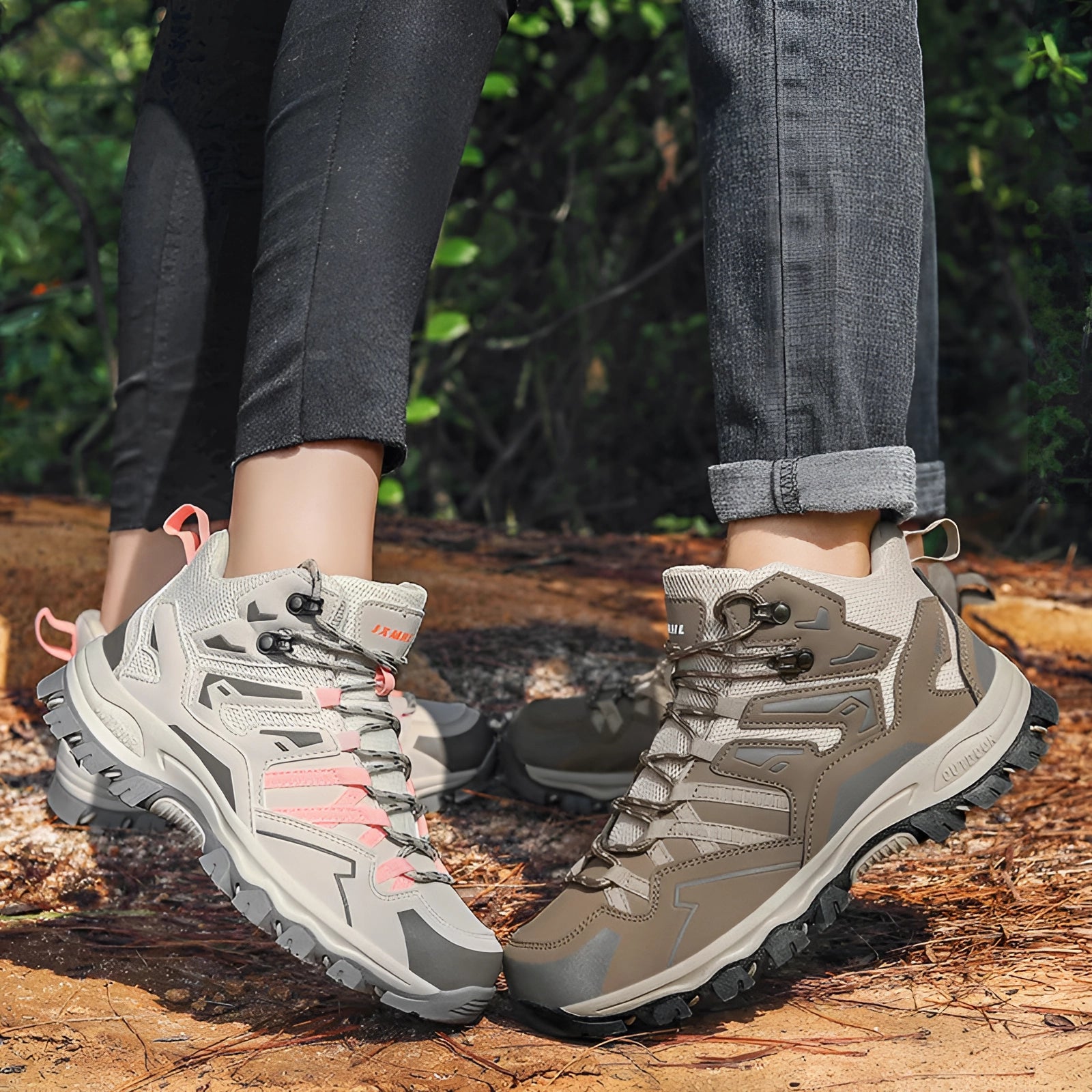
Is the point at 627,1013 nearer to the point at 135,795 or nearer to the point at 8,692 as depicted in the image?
the point at 135,795

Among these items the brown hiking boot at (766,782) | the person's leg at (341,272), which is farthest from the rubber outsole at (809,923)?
the person's leg at (341,272)

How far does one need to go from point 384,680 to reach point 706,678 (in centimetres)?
29

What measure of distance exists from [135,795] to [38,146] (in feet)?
8.40

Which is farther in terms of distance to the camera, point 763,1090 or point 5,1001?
point 5,1001

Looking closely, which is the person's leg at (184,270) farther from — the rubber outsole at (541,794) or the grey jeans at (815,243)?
the grey jeans at (815,243)

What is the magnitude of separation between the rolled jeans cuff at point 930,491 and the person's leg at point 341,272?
751mm

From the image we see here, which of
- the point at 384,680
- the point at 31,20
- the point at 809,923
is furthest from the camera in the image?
the point at 31,20

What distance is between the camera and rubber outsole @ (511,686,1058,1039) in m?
0.92

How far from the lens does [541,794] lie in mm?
1493

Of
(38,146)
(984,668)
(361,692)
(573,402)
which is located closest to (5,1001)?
(361,692)

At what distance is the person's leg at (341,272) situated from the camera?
3.32 feet

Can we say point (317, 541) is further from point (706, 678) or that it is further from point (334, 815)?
point (706, 678)

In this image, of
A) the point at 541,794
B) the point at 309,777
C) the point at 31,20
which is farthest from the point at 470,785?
the point at 31,20

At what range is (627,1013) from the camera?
916mm
